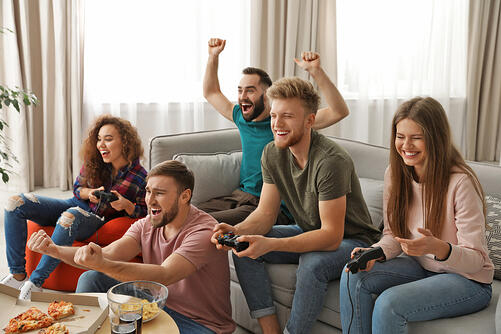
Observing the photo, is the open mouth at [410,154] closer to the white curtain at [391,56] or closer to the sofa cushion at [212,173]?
the sofa cushion at [212,173]

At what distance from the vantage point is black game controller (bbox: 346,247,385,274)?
168 cm

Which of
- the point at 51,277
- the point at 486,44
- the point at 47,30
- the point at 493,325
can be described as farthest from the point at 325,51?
the point at 493,325

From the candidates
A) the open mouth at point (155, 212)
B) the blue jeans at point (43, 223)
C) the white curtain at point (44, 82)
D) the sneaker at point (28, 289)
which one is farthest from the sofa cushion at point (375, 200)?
the white curtain at point (44, 82)

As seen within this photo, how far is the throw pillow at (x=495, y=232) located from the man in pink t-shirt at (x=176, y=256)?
101cm

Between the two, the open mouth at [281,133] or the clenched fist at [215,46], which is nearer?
the open mouth at [281,133]

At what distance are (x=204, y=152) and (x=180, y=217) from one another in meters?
1.05

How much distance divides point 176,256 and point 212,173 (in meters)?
1.02

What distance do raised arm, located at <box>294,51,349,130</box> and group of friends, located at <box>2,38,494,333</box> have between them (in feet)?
1.51

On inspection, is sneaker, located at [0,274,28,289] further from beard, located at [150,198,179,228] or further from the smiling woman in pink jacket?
the smiling woman in pink jacket

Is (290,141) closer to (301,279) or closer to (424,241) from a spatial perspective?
(301,279)

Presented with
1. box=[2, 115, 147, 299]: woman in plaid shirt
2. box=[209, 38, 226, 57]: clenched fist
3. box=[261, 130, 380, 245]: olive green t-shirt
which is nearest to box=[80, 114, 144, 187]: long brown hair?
box=[2, 115, 147, 299]: woman in plaid shirt

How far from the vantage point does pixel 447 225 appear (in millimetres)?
1750

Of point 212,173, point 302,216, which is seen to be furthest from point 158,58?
point 302,216

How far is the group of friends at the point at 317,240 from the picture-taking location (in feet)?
5.35
